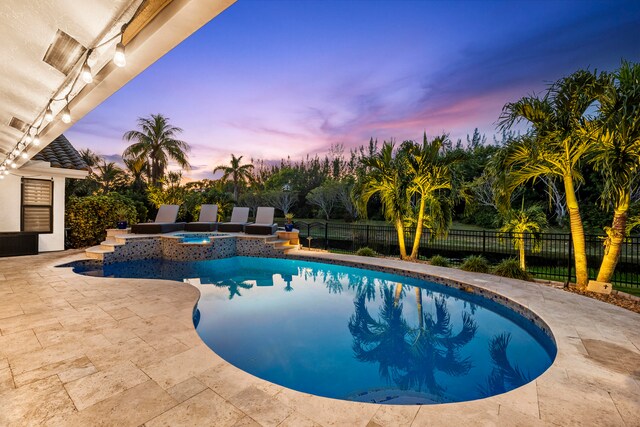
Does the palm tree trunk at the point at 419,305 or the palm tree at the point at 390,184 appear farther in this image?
the palm tree at the point at 390,184

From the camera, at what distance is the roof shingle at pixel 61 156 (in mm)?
9398

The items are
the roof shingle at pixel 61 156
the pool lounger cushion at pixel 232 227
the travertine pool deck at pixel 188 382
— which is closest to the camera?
the travertine pool deck at pixel 188 382

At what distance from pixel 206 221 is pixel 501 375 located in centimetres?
1255

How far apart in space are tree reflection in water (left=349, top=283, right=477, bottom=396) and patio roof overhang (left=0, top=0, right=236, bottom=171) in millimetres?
4323

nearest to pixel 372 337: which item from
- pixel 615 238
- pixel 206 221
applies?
pixel 615 238

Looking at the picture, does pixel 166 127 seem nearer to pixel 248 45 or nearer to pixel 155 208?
pixel 155 208

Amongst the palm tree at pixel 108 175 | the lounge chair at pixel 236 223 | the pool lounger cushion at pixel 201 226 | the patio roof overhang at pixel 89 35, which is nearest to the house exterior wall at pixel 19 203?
the pool lounger cushion at pixel 201 226

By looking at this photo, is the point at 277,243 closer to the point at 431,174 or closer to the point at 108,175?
the point at 431,174

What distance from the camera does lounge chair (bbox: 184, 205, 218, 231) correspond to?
12.4 m

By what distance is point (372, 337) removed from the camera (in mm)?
4676

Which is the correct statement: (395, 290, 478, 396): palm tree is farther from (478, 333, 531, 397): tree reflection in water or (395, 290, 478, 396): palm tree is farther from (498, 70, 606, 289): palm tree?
Result: (498, 70, 606, 289): palm tree

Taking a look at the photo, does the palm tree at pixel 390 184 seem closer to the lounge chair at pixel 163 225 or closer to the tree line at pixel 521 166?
the tree line at pixel 521 166

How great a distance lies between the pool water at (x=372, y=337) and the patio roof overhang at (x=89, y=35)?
3.65m

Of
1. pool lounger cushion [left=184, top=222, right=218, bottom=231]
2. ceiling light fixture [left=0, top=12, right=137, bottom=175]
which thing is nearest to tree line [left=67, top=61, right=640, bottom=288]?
pool lounger cushion [left=184, top=222, right=218, bottom=231]
